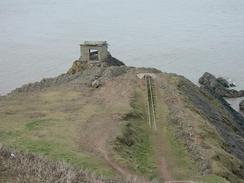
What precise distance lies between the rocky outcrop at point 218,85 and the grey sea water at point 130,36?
7.27ft

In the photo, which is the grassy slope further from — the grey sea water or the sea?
the sea

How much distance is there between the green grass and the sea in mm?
32489

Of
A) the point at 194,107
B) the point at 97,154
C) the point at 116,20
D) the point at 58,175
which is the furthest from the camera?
the point at 116,20

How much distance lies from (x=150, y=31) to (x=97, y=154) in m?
67.9

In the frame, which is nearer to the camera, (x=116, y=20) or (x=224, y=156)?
(x=224, y=156)

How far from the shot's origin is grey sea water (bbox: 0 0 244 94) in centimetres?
7044

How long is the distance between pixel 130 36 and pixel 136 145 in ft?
201

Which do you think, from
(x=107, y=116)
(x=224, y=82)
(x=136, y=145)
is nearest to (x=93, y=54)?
(x=224, y=82)

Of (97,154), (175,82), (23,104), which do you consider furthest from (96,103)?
(97,154)

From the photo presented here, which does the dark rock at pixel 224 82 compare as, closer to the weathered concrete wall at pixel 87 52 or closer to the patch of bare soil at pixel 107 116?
the weathered concrete wall at pixel 87 52

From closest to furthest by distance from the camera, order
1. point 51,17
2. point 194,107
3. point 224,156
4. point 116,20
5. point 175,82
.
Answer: point 224,156 < point 194,107 < point 175,82 < point 116,20 < point 51,17

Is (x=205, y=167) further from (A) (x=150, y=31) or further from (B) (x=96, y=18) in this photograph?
(B) (x=96, y=18)

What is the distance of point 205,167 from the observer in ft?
81.2

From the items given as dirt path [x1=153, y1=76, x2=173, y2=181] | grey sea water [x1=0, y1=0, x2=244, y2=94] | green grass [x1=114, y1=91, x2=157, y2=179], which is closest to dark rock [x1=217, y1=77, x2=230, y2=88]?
grey sea water [x1=0, y1=0, x2=244, y2=94]
